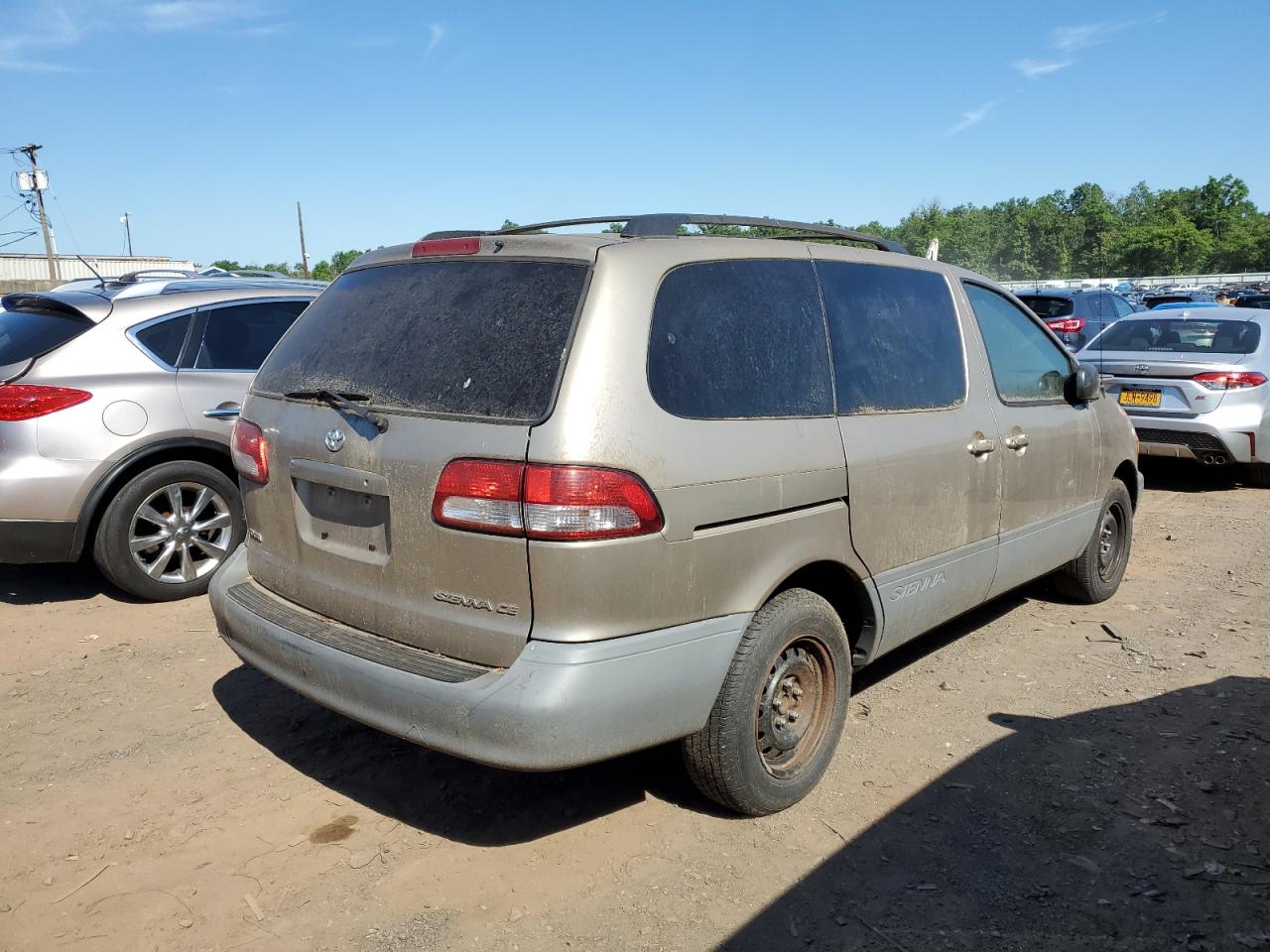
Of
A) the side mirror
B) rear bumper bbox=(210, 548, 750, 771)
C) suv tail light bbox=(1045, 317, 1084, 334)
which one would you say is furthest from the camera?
suv tail light bbox=(1045, 317, 1084, 334)

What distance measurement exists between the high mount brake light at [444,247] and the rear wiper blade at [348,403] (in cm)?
58

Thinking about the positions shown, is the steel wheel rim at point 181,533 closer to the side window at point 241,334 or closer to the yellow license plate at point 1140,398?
the side window at point 241,334

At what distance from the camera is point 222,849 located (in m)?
3.16

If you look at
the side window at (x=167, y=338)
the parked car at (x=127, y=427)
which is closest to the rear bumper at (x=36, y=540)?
the parked car at (x=127, y=427)

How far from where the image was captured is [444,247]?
335 cm

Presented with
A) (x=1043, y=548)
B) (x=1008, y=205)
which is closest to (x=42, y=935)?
(x=1043, y=548)

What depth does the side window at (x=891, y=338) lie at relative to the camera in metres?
3.67

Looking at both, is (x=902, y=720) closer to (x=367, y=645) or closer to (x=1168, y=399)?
(x=367, y=645)

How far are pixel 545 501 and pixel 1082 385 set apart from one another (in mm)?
3382

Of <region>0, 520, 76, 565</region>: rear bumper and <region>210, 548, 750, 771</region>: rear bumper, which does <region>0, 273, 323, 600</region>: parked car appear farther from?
<region>210, 548, 750, 771</region>: rear bumper

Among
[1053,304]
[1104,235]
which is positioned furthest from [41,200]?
[1104,235]

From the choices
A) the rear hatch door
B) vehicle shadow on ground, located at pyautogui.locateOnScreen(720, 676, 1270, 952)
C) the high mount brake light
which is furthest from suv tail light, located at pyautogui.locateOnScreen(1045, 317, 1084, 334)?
the rear hatch door

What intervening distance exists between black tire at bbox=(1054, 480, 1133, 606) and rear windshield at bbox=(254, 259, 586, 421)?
3.70 meters

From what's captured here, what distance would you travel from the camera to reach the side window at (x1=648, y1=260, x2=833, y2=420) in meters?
3.00
